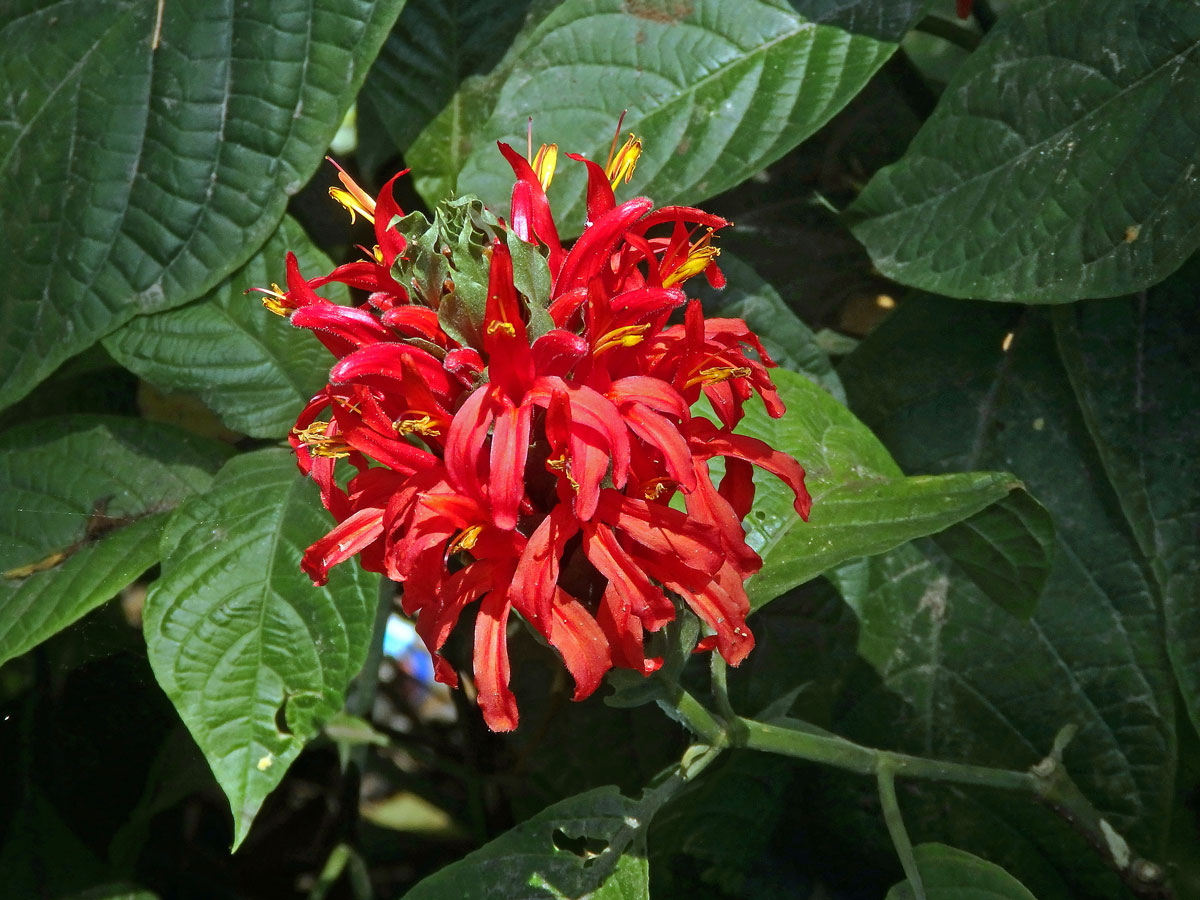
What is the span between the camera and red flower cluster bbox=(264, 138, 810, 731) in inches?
24.0

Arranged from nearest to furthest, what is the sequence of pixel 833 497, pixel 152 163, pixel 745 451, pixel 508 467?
1. pixel 508 467
2. pixel 745 451
3. pixel 833 497
4. pixel 152 163

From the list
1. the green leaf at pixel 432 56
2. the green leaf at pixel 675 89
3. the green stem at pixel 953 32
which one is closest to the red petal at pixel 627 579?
the green leaf at pixel 675 89

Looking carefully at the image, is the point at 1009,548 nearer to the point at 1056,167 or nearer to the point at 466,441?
the point at 1056,167

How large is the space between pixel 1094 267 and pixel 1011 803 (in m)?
0.54

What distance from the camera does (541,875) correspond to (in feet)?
2.75

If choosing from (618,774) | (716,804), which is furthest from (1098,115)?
(618,774)

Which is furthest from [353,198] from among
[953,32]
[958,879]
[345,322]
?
[953,32]

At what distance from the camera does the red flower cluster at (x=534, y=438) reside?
609mm

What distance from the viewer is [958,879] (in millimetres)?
889

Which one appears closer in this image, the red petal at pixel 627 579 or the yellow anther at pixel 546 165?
the red petal at pixel 627 579

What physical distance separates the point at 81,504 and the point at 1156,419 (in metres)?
1.06

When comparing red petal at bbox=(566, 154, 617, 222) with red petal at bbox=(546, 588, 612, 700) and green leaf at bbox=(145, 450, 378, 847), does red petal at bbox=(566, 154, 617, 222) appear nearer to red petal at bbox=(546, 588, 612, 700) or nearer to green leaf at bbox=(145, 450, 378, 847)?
red petal at bbox=(546, 588, 612, 700)

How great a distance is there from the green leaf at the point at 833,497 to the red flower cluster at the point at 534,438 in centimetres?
Result: 16

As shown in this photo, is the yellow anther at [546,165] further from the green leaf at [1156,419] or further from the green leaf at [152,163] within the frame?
the green leaf at [1156,419]
